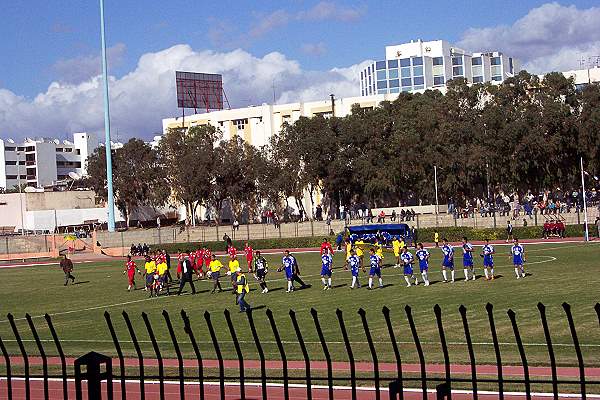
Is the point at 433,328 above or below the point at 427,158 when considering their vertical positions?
below

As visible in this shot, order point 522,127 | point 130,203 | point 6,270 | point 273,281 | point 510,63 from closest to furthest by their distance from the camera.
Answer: point 273,281 < point 6,270 < point 522,127 < point 130,203 < point 510,63

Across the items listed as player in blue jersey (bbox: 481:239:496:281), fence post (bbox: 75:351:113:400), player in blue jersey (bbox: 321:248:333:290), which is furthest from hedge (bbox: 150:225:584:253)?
fence post (bbox: 75:351:113:400)

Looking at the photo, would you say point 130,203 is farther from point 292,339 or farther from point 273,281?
point 292,339

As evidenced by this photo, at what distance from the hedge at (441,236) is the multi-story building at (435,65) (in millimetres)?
90925

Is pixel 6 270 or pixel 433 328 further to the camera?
pixel 6 270

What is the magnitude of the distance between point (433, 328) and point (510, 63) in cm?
15824

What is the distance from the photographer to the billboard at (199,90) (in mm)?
115438

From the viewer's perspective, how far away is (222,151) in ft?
313

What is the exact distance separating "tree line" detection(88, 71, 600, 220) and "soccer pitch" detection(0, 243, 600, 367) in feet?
88.4

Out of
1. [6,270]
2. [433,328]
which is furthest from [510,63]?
[433,328]

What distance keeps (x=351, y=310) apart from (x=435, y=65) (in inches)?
5594

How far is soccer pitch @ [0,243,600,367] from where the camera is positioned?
63.9 feet

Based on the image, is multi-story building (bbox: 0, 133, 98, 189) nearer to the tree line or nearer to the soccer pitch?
the tree line

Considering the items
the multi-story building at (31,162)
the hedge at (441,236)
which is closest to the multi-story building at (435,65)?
the multi-story building at (31,162)
